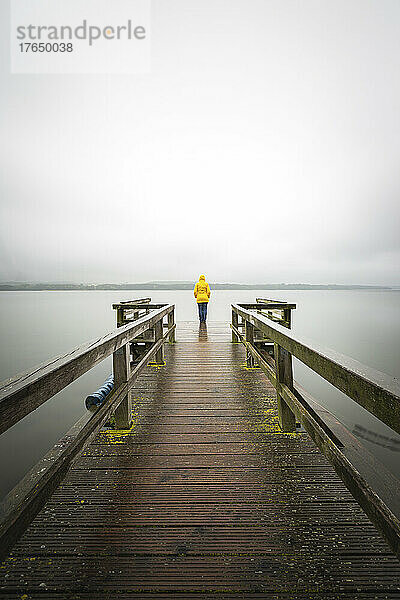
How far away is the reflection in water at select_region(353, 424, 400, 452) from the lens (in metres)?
6.54

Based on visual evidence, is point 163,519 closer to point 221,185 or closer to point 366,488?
point 366,488

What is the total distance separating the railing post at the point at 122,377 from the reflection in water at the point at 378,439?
6455 mm

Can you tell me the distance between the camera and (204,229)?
82.4m

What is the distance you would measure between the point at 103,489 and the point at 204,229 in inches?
3276

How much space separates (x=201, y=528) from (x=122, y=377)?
1.37 metres

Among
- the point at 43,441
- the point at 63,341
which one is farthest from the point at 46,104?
the point at 43,441

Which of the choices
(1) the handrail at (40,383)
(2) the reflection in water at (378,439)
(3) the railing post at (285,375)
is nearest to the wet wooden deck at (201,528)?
(3) the railing post at (285,375)

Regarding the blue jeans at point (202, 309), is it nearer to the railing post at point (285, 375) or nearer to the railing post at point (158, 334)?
the railing post at point (158, 334)

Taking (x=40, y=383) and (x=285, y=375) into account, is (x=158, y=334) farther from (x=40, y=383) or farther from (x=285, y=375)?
(x=40, y=383)

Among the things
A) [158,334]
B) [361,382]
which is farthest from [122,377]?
[158,334]

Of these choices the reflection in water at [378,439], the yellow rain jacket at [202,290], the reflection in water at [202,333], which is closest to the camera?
the reflection in water at [378,439]

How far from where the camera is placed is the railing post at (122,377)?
2.59 m

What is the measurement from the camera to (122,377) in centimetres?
263

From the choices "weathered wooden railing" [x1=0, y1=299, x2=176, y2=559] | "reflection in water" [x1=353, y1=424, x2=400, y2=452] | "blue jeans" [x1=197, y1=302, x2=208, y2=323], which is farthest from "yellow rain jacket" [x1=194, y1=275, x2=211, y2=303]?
"weathered wooden railing" [x1=0, y1=299, x2=176, y2=559]
